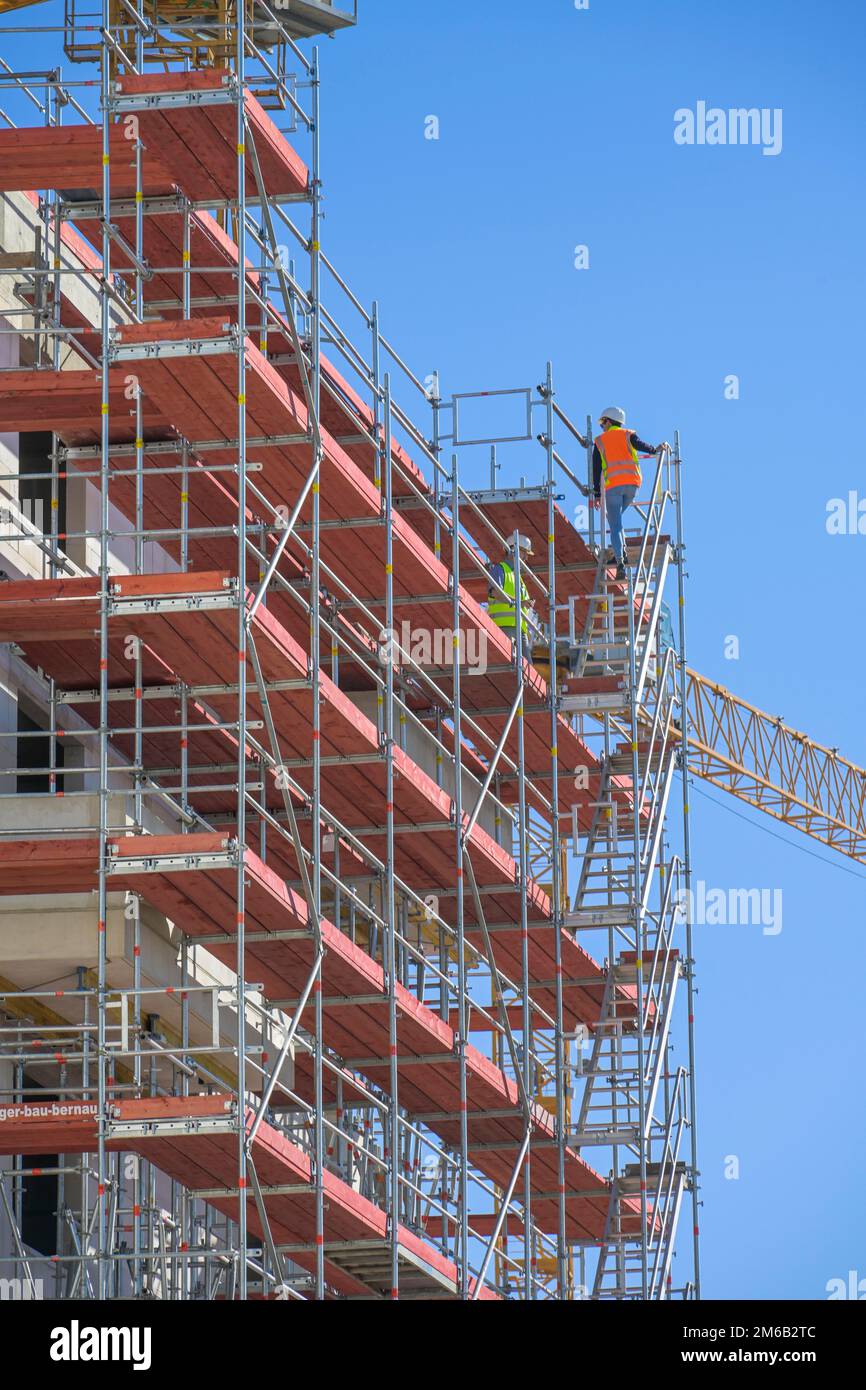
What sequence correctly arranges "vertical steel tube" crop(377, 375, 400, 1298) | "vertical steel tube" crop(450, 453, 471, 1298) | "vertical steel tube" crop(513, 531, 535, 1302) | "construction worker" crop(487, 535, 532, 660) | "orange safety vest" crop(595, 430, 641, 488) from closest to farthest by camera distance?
1. "vertical steel tube" crop(377, 375, 400, 1298)
2. "vertical steel tube" crop(450, 453, 471, 1298)
3. "vertical steel tube" crop(513, 531, 535, 1302)
4. "construction worker" crop(487, 535, 532, 660)
5. "orange safety vest" crop(595, 430, 641, 488)

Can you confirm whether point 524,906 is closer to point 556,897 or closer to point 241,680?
point 556,897

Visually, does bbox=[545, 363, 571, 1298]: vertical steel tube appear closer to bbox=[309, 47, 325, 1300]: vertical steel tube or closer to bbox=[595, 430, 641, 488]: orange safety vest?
bbox=[595, 430, 641, 488]: orange safety vest

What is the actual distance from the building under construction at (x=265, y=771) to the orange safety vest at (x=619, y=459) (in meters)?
1.02

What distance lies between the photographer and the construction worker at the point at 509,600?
114 feet

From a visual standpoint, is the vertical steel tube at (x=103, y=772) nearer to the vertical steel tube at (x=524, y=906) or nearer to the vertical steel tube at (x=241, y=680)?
the vertical steel tube at (x=241, y=680)

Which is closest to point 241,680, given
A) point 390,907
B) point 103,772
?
point 103,772

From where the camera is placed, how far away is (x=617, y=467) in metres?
35.2

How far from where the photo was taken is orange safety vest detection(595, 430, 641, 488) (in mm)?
35156

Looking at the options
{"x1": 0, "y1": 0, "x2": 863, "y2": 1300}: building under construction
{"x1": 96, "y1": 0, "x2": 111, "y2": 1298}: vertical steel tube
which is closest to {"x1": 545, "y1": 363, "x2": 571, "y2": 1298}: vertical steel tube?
{"x1": 0, "y1": 0, "x2": 863, "y2": 1300}: building under construction

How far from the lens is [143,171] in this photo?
87.1ft

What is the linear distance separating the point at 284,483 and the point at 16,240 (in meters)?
3.72

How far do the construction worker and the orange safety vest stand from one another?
4.35 feet
